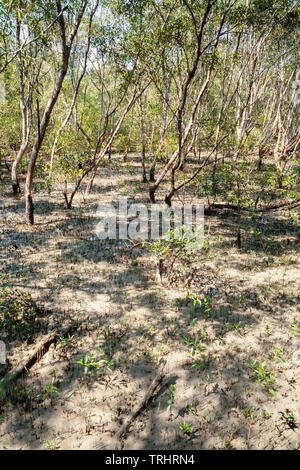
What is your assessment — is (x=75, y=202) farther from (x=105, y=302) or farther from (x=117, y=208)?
(x=105, y=302)

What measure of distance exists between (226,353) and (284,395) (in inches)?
41.0

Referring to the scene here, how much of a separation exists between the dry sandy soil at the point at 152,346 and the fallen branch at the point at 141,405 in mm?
85

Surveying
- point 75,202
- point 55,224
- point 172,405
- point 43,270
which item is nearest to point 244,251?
point 172,405

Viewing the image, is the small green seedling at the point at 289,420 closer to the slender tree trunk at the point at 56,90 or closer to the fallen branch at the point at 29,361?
the fallen branch at the point at 29,361

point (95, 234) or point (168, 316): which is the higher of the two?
point (95, 234)

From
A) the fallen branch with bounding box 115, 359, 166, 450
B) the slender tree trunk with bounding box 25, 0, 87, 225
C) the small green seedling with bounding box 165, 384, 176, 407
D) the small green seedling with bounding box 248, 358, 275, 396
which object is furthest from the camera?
A: the slender tree trunk with bounding box 25, 0, 87, 225

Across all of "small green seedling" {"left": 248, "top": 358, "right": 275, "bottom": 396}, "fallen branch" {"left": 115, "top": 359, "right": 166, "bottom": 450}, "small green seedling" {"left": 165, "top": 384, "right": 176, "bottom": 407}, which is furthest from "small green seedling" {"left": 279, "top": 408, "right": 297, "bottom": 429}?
"fallen branch" {"left": 115, "top": 359, "right": 166, "bottom": 450}

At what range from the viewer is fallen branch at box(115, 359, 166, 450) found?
10.9 feet

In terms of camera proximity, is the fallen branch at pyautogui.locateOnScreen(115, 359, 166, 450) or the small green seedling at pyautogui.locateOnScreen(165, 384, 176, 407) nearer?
the fallen branch at pyautogui.locateOnScreen(115, 359, 166, 450)

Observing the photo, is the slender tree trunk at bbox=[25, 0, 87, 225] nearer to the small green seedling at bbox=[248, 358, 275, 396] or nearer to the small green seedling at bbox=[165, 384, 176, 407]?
the small green seedling at bbox=[165, 384, 176, 407]

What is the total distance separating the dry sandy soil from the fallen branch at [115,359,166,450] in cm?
9

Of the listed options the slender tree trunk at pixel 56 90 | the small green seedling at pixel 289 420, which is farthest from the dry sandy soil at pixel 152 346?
the slender tree trunk at pixel 56 90

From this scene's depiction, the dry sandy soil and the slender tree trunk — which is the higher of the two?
the slender tree trunk

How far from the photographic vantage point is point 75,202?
487 inches
